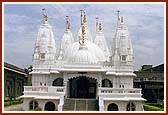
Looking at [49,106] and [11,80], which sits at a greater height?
[11,80]

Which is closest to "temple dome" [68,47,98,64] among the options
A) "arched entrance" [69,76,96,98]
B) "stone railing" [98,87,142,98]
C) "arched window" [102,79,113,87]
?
"arched entrance" [69,76,96,98]

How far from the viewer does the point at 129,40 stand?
87.4ft

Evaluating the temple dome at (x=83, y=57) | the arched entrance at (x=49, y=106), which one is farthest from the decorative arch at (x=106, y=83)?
the arched entrance at (x=49, y=106)

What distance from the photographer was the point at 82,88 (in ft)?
88.2

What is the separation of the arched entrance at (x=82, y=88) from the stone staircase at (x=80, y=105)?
12.0ft

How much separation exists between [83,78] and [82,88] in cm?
76

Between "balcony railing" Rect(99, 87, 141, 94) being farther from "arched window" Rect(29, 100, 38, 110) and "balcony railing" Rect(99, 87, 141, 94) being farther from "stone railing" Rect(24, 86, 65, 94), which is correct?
"arched window" Rect(29, 100, 38, 110)

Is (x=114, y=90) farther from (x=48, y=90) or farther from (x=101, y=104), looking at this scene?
(x=48, y=90)

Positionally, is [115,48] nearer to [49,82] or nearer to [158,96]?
[49,82]

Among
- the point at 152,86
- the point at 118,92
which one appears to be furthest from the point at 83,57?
the point at 152,86

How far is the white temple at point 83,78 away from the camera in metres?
22.3

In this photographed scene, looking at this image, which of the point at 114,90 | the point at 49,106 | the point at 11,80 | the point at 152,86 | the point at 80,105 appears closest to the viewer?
the point at 80,105

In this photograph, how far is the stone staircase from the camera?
21.4 meters

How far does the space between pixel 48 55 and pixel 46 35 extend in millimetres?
1582
